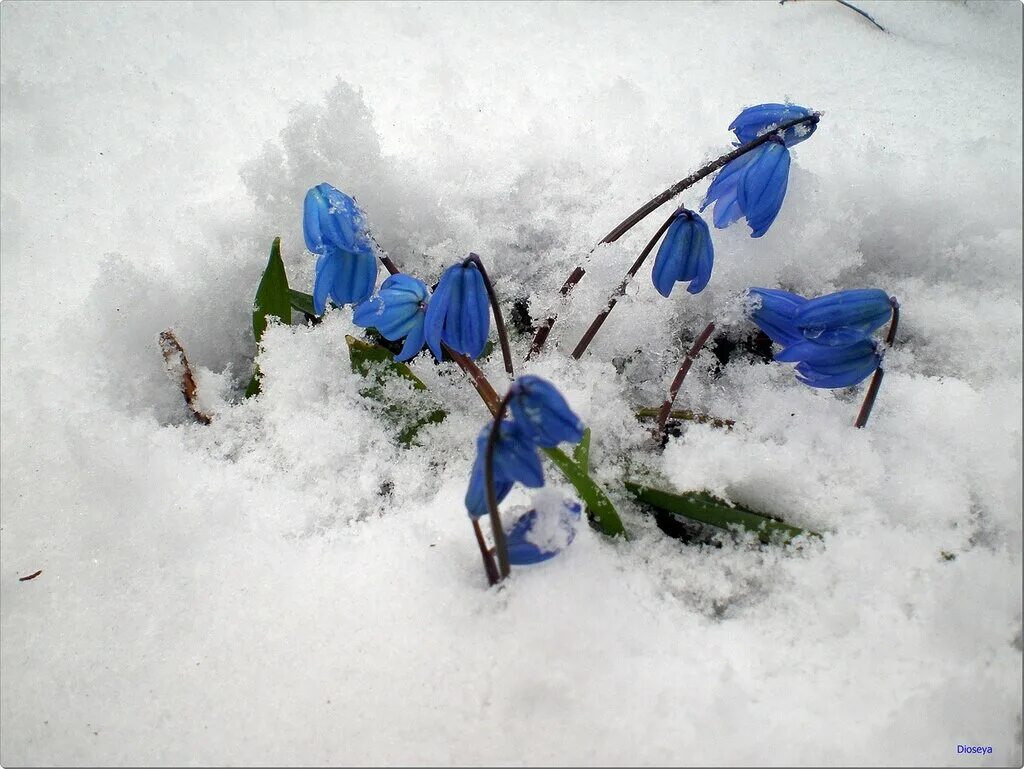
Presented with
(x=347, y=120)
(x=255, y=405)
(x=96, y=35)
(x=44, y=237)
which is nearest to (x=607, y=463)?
(x=255, y=405)

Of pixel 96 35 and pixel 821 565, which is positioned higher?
pixel 96 35

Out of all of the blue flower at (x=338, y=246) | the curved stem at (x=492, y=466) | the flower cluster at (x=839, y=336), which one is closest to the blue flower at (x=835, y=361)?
the flower cluster at (x=839, y=336)

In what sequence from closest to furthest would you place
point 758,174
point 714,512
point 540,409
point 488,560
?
point 540,409 → point 488,560 → point 714,512 → point 758,174

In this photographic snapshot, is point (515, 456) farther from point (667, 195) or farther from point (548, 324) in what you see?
point (667, 195)

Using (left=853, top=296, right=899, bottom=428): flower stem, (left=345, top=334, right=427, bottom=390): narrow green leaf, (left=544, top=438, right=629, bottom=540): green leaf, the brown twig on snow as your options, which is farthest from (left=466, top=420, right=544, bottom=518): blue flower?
the brown twig on snow

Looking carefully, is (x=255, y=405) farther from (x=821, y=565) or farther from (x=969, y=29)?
(x=969, y=29)

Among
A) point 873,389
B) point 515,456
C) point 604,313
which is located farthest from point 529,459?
point 873,389

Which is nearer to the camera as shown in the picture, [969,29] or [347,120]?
[347,120]

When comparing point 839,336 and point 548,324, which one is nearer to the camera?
point 839,336

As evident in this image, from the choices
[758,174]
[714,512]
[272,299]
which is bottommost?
[714,512]
